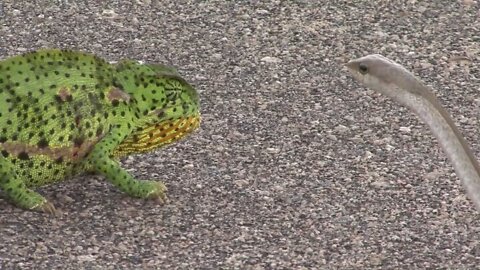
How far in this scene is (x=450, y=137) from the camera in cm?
391

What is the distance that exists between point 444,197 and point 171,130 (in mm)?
1094

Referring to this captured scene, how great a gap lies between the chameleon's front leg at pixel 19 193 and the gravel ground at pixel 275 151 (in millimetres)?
46

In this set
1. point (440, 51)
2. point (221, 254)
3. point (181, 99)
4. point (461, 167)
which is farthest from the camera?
point (440, 51)

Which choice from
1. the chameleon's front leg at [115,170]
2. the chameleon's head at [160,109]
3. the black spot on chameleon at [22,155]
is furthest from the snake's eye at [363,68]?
the black spot on chameleon at [22,155]

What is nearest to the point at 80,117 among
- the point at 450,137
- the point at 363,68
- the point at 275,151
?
the point at 275,151

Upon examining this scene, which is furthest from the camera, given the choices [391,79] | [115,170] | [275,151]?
[275,151]

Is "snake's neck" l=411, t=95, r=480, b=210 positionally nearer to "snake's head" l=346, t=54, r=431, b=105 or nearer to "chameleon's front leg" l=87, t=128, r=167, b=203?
"snake's head" l=346, t=54, r=431, b=105

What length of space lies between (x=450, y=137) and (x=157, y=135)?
122 cm

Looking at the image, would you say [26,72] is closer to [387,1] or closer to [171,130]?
[171,130]

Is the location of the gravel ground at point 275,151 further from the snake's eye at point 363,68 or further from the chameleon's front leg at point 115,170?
the snake's eye at point 363,68

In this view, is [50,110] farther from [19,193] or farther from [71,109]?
[19,193]

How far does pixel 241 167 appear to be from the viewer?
4898 mm

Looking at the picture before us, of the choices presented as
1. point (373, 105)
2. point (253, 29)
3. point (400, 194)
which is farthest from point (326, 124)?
point (253, 29)

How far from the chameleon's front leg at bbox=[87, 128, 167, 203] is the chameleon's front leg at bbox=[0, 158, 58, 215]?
0.22 m
